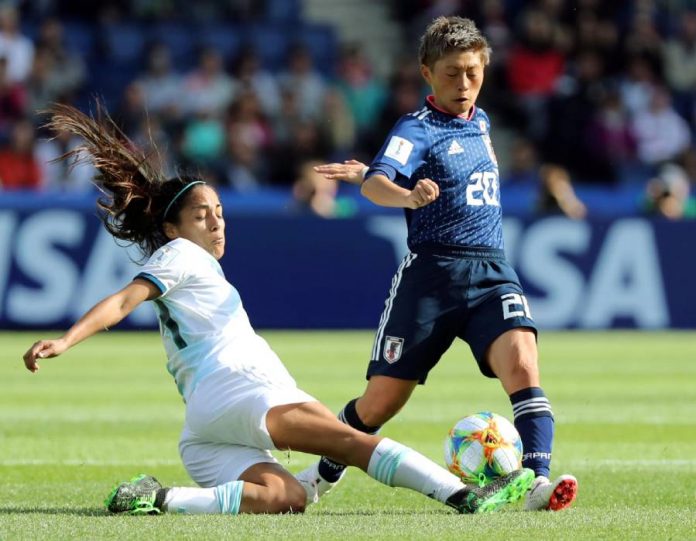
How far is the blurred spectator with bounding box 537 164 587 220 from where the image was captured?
57.4 feet

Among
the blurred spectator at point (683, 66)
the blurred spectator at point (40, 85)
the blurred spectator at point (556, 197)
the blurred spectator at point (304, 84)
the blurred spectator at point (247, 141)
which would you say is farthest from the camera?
the blurred spectator at point (683, 66)

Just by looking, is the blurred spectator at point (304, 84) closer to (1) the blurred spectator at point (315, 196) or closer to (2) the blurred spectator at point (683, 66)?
(1) the blurred spectator at point (315, 196)

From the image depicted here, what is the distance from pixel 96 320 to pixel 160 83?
15.5m

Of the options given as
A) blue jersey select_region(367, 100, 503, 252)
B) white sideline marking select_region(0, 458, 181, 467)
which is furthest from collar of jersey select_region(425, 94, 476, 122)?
white sideline marking select_region(0, 458, 181, 467)

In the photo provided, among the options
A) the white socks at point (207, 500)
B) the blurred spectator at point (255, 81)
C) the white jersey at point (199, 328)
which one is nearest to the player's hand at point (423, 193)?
the white jersey at point (199, 328)

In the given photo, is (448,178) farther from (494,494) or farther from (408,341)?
(494,494)

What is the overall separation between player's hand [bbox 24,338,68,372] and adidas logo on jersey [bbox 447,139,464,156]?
2.19m

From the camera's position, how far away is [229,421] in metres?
6.34

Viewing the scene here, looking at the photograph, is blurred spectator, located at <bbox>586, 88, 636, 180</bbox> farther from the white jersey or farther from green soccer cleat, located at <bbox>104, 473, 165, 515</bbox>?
green soccer cleat, located at <bbox>104, 473, 165, 515</bbox>

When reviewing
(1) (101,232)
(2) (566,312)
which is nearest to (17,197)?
(1) (101,232)

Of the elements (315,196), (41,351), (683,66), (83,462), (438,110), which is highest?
(438,110)

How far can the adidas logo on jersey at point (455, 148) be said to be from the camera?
700 centimetres

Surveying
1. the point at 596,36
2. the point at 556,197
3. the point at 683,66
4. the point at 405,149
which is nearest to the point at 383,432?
the point at 405,149

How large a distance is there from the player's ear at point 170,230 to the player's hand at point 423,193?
1.16m
